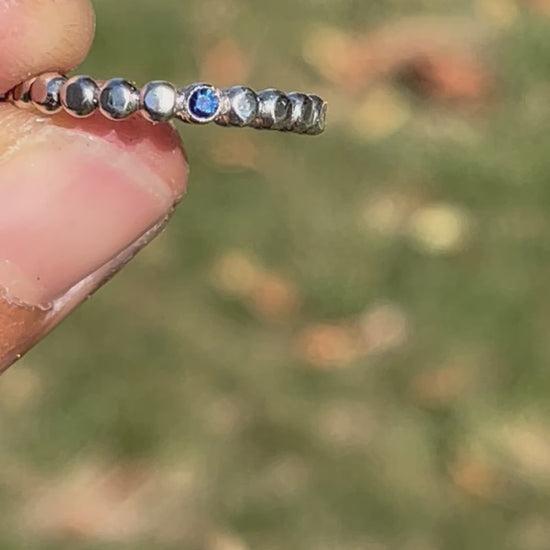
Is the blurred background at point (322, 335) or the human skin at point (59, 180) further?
the blurred background at point (322, 335)

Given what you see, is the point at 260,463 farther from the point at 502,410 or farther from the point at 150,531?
the point at 502,410

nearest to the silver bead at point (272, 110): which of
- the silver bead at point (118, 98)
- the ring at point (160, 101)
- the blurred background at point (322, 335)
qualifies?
the ring at point (160, 101)

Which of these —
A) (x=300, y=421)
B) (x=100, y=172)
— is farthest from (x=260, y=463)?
(x=100, y=172)

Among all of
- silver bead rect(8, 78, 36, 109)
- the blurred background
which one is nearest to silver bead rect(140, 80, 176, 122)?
silver bead rect(8, 78, 36, 109)

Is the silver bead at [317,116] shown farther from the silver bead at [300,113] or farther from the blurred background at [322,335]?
the blurred background at [322,335]

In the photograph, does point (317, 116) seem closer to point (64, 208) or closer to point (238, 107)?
point (238, 107)

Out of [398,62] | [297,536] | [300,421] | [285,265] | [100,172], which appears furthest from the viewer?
[398,62]

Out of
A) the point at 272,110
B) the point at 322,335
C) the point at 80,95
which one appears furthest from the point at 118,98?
the point at 322,335
